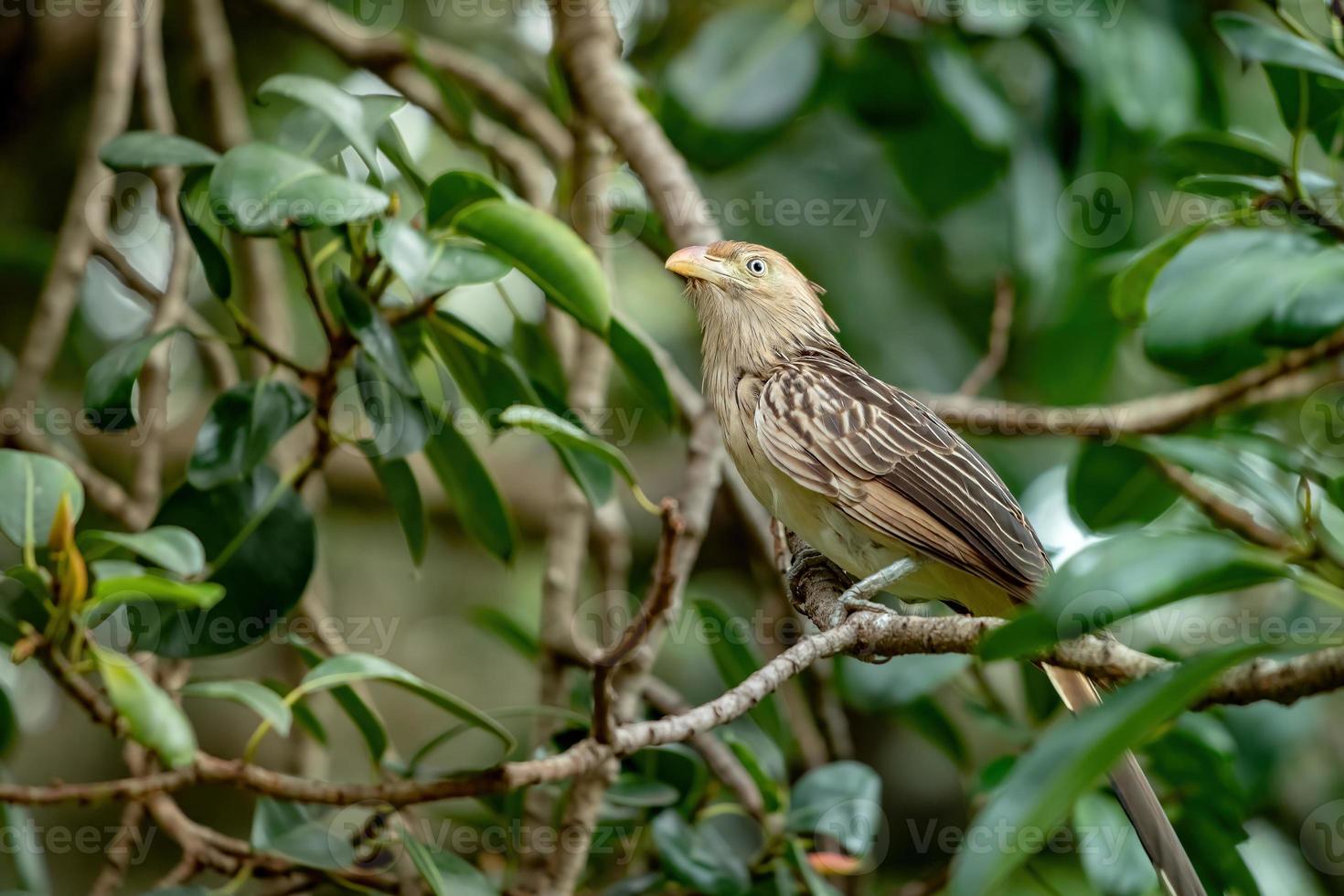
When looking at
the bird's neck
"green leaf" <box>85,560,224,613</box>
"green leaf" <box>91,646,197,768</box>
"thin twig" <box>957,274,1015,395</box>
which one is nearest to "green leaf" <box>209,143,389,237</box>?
"green leaf" <box>85,560,224,613</box>

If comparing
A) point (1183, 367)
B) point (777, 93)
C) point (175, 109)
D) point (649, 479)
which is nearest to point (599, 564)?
point (649, 479)

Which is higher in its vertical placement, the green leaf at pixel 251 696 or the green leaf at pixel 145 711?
the green leaf at pixel 145 711

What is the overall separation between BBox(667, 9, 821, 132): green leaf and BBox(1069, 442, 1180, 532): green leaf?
1493 millimetres

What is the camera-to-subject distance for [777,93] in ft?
13.0

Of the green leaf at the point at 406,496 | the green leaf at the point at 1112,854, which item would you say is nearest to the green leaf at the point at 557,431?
the green leaf at the point at 406,496

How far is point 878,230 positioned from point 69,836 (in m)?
4.07

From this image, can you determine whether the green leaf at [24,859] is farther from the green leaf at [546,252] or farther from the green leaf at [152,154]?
the green leaf at [546,252]

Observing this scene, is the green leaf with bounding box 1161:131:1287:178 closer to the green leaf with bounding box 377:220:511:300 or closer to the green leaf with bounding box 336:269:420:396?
the green leaf with bounding box 377:220:511:300

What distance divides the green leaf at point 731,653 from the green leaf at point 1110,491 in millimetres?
1039

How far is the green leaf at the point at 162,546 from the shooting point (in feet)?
6.47

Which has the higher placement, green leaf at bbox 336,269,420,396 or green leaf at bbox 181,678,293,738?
green leaf at bbox 336,269,420,396

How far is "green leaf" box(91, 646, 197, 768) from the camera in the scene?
1.95m

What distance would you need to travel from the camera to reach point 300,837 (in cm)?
254

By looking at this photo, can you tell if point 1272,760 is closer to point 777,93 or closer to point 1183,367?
point 1183,367
